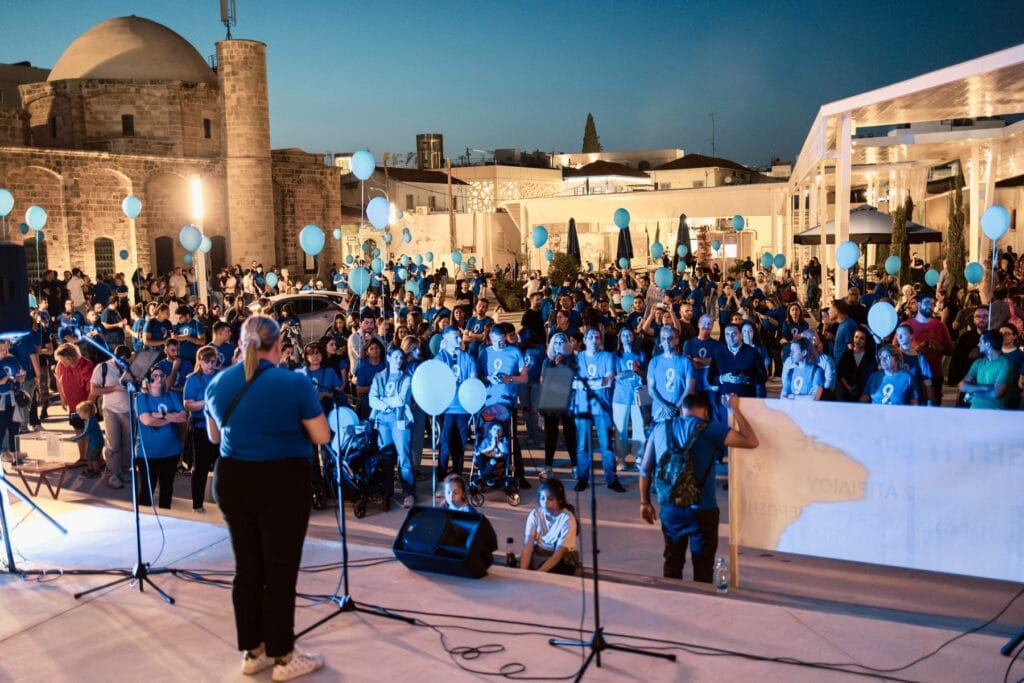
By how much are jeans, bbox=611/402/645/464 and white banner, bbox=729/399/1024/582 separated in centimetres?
341

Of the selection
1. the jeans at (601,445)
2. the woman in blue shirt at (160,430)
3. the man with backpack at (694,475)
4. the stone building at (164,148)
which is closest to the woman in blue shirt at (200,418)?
the woman in blue shirt at (160,430)

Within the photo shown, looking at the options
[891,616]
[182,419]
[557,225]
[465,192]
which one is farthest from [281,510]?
[465,192]

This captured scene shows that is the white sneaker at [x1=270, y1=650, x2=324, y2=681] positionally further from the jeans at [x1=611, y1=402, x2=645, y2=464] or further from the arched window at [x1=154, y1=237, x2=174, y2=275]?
the arched window at [x1=154, y1=237, x2=174, y2=275]

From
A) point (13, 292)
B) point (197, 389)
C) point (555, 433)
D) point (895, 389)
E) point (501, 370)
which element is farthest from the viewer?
point (555, 433)

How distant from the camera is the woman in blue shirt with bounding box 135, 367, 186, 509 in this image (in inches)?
290

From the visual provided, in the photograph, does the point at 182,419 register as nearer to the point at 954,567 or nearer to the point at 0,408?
the point at 0,408

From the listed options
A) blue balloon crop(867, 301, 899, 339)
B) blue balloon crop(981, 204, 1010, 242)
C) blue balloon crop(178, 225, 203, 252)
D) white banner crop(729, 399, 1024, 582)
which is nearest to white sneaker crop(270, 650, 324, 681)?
white banner crop(729, 399, 1024, 582)

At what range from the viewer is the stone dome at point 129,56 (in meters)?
36.2

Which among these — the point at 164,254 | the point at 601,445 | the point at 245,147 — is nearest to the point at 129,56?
the point at 245,147

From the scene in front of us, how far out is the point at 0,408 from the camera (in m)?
8.89

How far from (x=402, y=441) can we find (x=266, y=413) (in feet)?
15.1

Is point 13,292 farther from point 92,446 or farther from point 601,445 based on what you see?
point 601,445

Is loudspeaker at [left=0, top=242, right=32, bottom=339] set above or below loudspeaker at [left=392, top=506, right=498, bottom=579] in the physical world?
above

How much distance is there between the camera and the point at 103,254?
107 ft
